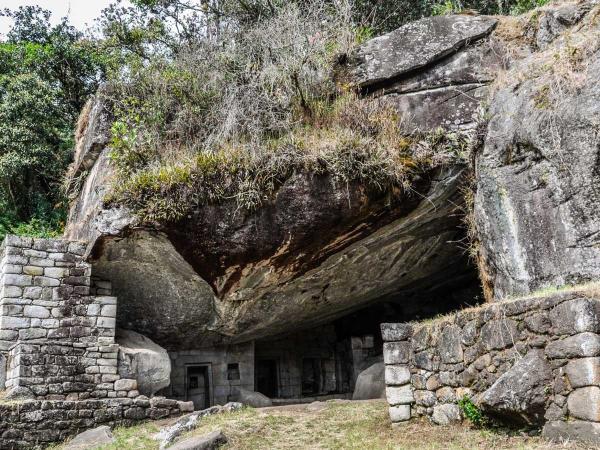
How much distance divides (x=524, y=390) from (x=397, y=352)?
1.86m

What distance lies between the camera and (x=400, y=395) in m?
5.91

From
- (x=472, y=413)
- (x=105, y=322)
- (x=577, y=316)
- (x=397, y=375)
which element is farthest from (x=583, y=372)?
(x=105, y=322)

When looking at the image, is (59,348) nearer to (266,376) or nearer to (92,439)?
(92,439)

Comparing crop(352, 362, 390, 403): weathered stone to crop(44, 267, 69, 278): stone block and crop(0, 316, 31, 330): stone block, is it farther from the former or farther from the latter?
crop(0, 316, 31, 330): stone block

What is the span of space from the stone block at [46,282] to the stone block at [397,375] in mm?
5509

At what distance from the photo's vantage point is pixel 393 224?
341 inches

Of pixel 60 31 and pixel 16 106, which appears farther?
pixel 60 31

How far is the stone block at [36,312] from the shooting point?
8406 mm

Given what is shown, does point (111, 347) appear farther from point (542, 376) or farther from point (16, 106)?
point (16, 106)

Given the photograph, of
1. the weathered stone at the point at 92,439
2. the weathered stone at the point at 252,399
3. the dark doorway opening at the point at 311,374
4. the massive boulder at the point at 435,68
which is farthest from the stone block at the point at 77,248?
the dark doorway opening at the point at 311,374

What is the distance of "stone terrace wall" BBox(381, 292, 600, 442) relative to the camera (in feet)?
13.1

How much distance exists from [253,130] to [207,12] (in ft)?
15.9

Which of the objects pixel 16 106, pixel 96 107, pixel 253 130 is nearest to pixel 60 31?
→ pixel 16 106

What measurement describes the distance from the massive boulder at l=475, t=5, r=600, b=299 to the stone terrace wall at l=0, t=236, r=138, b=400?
583 cm
